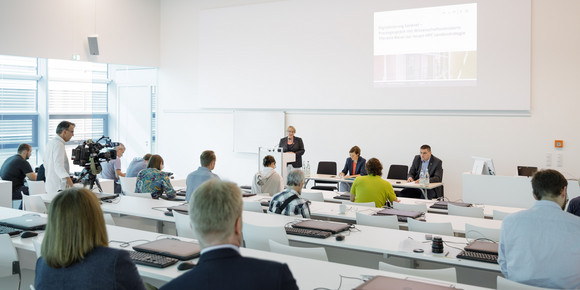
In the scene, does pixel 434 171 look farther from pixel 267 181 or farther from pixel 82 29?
pixel 82 29

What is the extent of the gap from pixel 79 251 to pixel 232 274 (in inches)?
31.6

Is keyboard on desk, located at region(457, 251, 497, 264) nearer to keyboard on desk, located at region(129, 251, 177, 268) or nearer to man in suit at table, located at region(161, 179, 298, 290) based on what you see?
keyboard on desk, located at region(129, 251, 177, 268)

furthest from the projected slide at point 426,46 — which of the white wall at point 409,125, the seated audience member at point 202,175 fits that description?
the seated audience member at point 202,175

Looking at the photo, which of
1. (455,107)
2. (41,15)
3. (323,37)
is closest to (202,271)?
(455,107)

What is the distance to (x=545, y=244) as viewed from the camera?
306 centimetres

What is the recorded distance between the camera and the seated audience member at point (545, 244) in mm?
3006

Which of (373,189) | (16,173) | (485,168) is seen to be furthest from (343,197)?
(16,173)

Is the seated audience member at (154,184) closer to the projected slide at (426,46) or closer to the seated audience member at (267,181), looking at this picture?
the seated audience member at (267,181)

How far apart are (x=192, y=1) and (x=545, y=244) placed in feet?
36.2

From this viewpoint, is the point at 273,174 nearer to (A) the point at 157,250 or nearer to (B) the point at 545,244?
(A) the point at 157,250

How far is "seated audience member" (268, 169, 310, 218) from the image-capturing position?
16.6ft

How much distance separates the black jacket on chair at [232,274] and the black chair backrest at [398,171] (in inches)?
300

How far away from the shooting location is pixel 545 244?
3.06 meters

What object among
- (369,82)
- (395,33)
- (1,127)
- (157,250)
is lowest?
(157,250)
